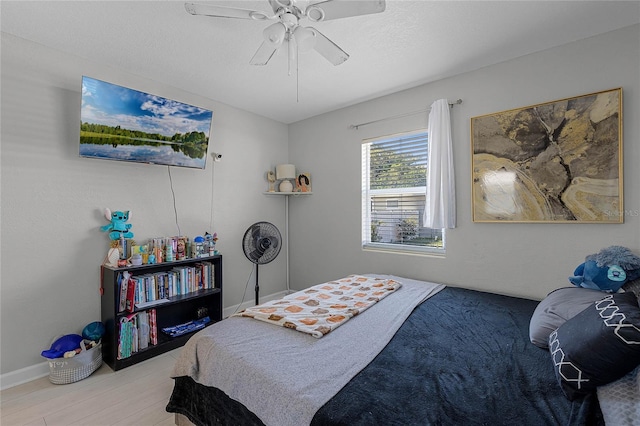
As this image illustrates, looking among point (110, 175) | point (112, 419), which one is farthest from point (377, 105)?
point (112, 419)

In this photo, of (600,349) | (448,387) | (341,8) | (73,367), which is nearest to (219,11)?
(341,8)

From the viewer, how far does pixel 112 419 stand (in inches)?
67.8

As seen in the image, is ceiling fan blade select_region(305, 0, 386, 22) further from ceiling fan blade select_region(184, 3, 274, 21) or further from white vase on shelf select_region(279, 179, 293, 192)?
white vase on shelf select_region(279, 179, 293, 192)

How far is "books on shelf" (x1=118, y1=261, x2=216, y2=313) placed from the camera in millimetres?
2345

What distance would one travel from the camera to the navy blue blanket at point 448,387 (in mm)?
945

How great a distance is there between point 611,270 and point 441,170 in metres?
1.38

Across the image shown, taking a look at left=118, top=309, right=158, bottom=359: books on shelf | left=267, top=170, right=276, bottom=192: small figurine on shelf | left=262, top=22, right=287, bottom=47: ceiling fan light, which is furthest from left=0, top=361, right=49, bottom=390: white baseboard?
left=262, top=22, right=287, bottom=47: ceiling fan light

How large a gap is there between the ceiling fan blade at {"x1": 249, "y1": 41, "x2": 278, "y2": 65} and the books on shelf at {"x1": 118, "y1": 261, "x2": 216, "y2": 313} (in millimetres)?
2053

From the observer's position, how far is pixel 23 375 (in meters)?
2.08

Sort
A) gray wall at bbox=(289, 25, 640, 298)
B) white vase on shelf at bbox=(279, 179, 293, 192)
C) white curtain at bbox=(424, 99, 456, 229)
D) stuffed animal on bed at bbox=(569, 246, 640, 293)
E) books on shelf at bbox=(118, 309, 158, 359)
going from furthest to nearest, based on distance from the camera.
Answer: white vase on shelf at bbox=(279, 179, 293, 192)
white curtain at bbox=(424, 99, 456, 229)
books on shelf at bbox=(118, 309, 158, 359)
gray wall at bbox=(289, 25, 640, 298)
stuffed animal on bed at bbox=(569, 246, 640, 293)

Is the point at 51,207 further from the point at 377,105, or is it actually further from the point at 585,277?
the point at 585,277

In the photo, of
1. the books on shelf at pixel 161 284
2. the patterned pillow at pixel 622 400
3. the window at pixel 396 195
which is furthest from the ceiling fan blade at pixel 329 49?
the books on shelf at pixel 161 284

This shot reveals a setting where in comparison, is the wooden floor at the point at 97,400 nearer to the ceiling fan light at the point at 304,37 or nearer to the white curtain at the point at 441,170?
the ceiling fan light at the point at 304,37

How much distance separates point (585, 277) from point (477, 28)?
73.5 inches
